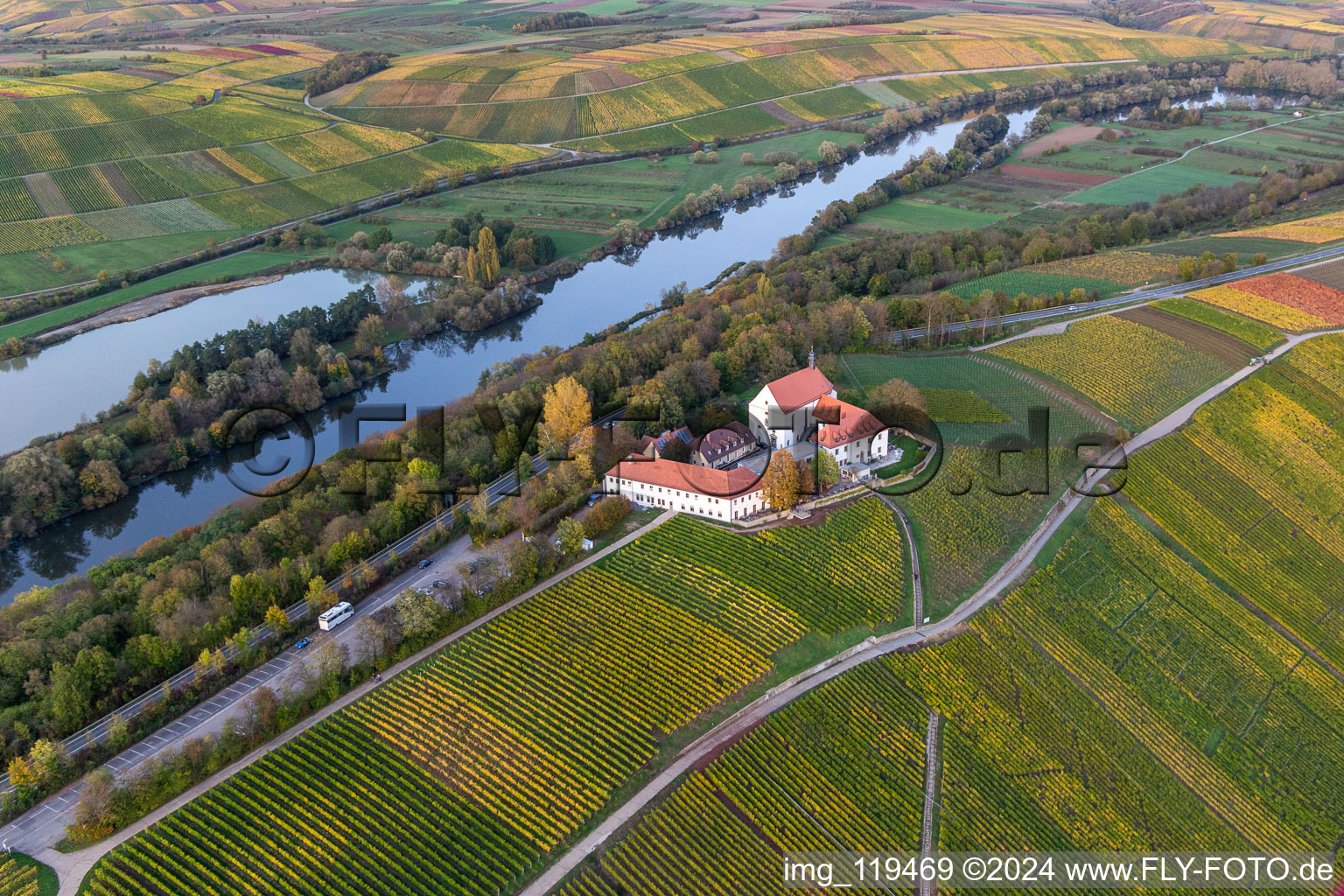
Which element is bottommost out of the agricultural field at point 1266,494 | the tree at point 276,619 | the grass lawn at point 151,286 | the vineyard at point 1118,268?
the agricultural field at point 1266,494

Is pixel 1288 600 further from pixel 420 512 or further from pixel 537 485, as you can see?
pixel 420 512

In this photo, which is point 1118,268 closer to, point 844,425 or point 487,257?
point 844,425

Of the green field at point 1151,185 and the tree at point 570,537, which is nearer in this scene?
the tree at point 570,537

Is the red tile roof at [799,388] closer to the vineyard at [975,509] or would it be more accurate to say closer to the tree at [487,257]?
the vineyard at [975,509]

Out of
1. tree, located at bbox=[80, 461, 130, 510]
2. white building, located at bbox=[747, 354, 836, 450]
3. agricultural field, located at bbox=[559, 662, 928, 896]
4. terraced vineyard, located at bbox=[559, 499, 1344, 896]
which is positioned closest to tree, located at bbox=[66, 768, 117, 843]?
agricultural field, located at bbox=[559, 662, 928, 896]

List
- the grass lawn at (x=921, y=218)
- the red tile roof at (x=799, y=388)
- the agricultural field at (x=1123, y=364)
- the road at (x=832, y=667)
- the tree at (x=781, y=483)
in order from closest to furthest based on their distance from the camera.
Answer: the road at (x=832, y=667)
the tree at (x=781, y=483)
the red tile roof at (x=799, y=388)
the agricultural field at (x=1123, y=364)
the grass lawn at (x=921, y=218)

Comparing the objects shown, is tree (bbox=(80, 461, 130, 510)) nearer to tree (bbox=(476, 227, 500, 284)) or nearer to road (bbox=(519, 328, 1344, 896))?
tree (bbox=(476, 227, 500, 284))

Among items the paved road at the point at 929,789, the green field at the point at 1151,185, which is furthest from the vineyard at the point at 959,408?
the green field at the point at 1151,185
